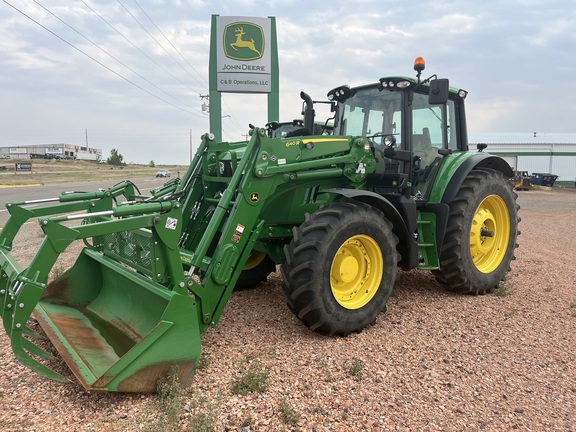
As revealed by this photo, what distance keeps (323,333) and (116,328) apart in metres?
1.83

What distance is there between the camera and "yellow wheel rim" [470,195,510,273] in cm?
570

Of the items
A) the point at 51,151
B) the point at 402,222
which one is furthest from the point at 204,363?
the point at 51,151

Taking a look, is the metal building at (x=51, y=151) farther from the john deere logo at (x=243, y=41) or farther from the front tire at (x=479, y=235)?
the front tire at (x=479, y=235)

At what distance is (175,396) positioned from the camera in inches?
118

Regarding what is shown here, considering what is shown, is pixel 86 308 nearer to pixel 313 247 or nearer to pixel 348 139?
pixel 313 247

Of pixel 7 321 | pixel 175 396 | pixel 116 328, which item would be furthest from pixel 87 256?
pixel 175 396

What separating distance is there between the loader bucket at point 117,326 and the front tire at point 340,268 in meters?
0.99

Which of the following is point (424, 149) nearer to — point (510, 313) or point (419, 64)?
point (419, 64)

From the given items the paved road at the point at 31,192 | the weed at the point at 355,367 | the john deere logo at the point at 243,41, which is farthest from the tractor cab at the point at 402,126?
the john deere logo at the point at 243,41

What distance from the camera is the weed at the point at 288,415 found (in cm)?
285

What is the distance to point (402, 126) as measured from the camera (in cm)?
522

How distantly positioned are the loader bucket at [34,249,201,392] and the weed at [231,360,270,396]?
1.14 ft

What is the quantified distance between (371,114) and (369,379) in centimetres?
325

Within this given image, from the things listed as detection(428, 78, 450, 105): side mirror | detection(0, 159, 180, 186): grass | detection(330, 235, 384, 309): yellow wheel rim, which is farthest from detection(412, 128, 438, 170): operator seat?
detection(0, 159, 180, 186): grass
